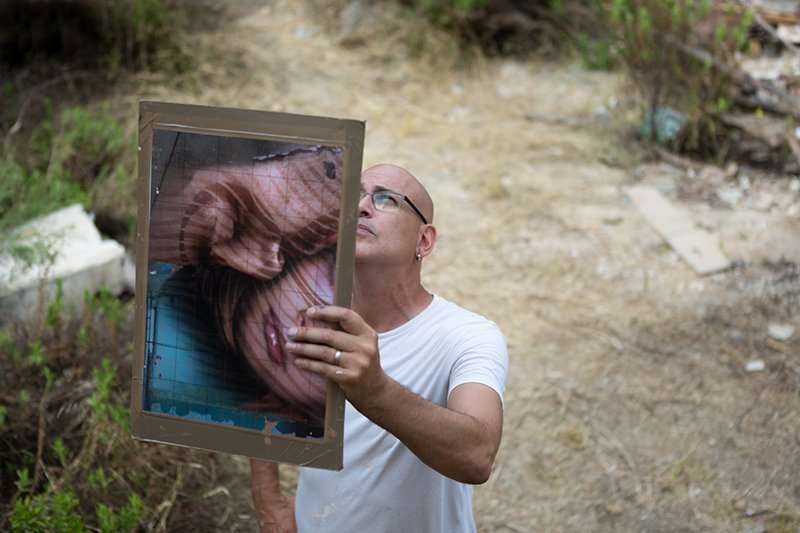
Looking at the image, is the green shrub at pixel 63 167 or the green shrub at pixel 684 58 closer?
the green shrub at pixel 63 167

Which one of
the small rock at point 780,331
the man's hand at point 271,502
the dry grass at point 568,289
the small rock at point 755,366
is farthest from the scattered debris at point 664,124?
the man's hand at point 271,502

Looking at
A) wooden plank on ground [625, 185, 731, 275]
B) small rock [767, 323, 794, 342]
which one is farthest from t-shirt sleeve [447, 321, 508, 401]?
wooden plank on ground [625, 185, 731, 275]

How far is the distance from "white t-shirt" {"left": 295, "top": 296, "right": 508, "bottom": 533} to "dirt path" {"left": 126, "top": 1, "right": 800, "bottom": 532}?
1472 millimetres

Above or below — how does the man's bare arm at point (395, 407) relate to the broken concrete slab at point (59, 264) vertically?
above

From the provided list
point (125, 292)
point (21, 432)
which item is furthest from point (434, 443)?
point (125, 292)

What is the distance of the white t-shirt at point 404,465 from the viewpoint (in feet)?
6.95

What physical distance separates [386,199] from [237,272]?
17.2 inches

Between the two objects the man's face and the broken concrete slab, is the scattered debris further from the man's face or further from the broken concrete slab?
the man's face

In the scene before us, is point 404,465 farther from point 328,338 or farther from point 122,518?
point 122,518

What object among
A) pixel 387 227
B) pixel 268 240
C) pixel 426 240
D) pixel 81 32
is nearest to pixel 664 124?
pixel 81 32

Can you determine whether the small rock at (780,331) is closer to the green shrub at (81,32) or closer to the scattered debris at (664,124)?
the scattered debris at (664,124)

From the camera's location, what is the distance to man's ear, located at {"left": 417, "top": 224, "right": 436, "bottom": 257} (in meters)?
2.23

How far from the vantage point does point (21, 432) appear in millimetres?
3500

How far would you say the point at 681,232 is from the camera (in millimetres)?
5434
